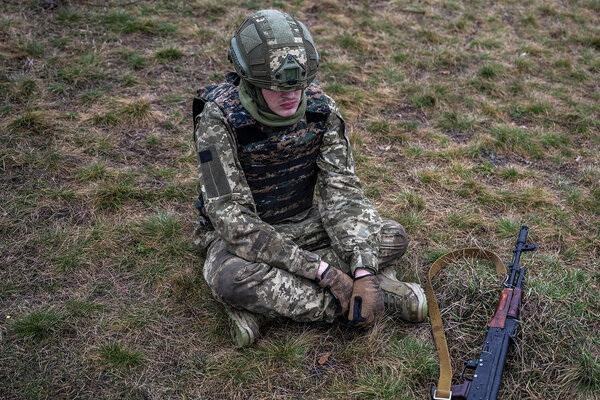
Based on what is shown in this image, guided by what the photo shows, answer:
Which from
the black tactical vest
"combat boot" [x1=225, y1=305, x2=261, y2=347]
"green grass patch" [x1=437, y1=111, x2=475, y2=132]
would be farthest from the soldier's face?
"green grass patch" [x1=437, y1=111, x2=475, y2=132]

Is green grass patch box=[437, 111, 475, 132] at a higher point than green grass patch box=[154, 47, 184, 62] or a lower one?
lower

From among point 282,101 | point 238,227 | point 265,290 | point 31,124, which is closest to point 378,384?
point 265,290

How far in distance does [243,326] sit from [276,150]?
1.16 metres

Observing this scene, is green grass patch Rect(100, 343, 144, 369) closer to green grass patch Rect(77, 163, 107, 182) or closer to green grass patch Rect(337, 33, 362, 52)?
green grass patch Rect(77, 163, 107, 182)

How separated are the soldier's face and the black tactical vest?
16 centimetres

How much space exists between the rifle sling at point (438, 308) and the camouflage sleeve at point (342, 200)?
0.51 metres

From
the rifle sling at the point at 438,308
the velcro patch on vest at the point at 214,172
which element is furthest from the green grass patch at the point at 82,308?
the rifle sling at the point at 438,308

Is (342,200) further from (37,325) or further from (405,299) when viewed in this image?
(37,325)

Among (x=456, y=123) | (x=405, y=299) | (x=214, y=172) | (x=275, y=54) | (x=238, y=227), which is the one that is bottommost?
(x=456, y=123)

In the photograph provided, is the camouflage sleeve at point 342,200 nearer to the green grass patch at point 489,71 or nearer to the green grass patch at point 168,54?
the green grass patch at point 168,54

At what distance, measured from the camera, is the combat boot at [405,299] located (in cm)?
418

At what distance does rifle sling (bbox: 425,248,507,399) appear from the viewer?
3.71 metres

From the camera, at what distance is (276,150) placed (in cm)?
419

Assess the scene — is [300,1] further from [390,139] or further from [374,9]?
[390,139]
